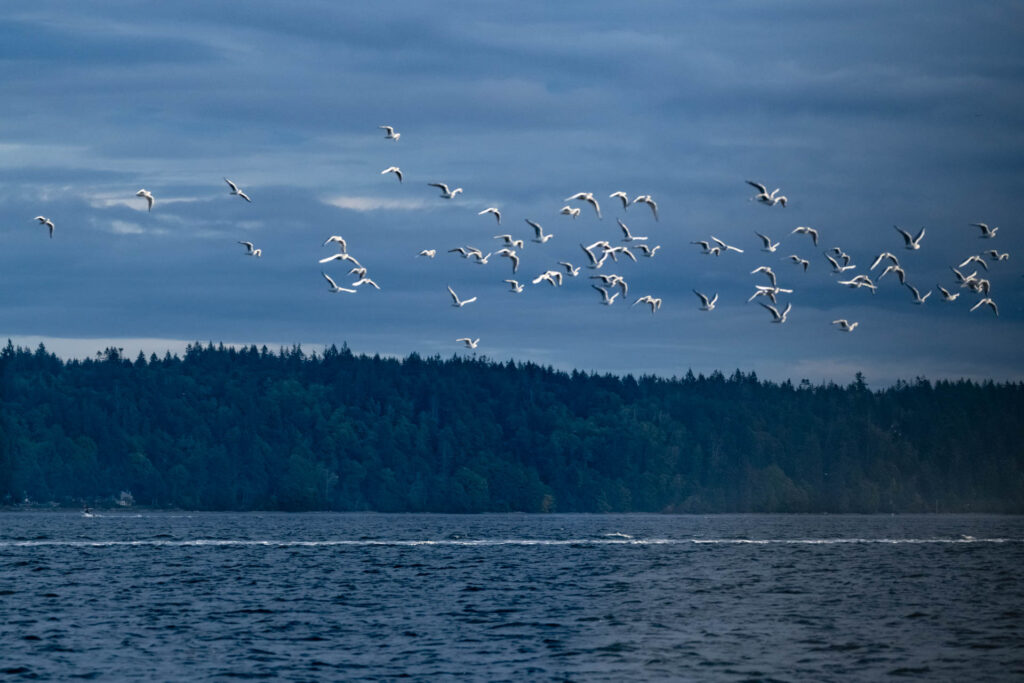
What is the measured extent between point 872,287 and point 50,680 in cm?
5399

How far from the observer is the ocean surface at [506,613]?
49281 mm

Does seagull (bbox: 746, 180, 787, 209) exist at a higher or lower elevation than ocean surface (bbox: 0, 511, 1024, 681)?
higher

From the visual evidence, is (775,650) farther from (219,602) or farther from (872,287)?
(872,287)

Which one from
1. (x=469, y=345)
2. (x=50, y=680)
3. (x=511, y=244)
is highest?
(x=511, y=244)

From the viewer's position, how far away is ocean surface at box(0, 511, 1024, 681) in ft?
162

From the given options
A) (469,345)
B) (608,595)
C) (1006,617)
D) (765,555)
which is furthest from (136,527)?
(1006,617)

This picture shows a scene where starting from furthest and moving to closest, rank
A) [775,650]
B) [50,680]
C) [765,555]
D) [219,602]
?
1. [765,555]
2. [219,602]
3. [775,650]
4. [50,680]

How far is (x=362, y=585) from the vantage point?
271 feet

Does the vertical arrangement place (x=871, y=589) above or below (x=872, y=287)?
below

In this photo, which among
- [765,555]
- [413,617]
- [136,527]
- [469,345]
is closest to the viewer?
[413,617]

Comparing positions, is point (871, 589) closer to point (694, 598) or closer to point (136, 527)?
point (694, 598)

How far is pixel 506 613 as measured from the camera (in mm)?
67000

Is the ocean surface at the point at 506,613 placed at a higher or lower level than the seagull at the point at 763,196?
lower

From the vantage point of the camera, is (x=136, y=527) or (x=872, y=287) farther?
(x=136, y=527)
